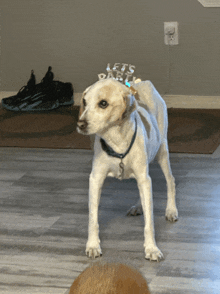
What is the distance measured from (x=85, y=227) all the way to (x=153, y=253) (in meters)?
0.41

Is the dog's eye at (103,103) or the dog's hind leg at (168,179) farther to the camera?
the dog's hind leg at (168,179)

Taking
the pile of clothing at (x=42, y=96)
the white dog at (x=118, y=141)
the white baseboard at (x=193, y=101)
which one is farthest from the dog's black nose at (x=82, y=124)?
the white baseboard at (x=193, y=101)

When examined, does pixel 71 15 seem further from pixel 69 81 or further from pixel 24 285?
pixel 24 285

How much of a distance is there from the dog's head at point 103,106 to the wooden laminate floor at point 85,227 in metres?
0.50

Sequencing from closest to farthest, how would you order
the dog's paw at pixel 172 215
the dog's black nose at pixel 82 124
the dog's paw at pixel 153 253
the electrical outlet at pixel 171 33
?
1. the dog's black nose at pixel 82 124
2. the dog's paw at pixel 153 253
3. the dog's paw at pixel 172 215
4. the electrical outlet at pixel 171 33

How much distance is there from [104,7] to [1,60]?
1.19 meters

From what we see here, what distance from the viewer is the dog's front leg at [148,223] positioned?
5.53 feet

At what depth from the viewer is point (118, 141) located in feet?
5.58

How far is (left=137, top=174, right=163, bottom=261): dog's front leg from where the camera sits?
1.69m

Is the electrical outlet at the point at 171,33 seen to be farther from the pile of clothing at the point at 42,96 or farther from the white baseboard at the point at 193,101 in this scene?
the pile of clothing at the point at 42,96

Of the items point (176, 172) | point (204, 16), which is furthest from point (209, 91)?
point (176, 172)

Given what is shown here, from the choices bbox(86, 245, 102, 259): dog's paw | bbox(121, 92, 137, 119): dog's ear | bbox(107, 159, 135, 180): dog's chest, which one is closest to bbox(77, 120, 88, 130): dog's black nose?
bbox(121, 92, 137, 119): dog's ear

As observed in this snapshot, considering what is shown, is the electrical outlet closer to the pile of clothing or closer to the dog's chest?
the pile of clothing

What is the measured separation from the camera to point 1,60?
4.73m
